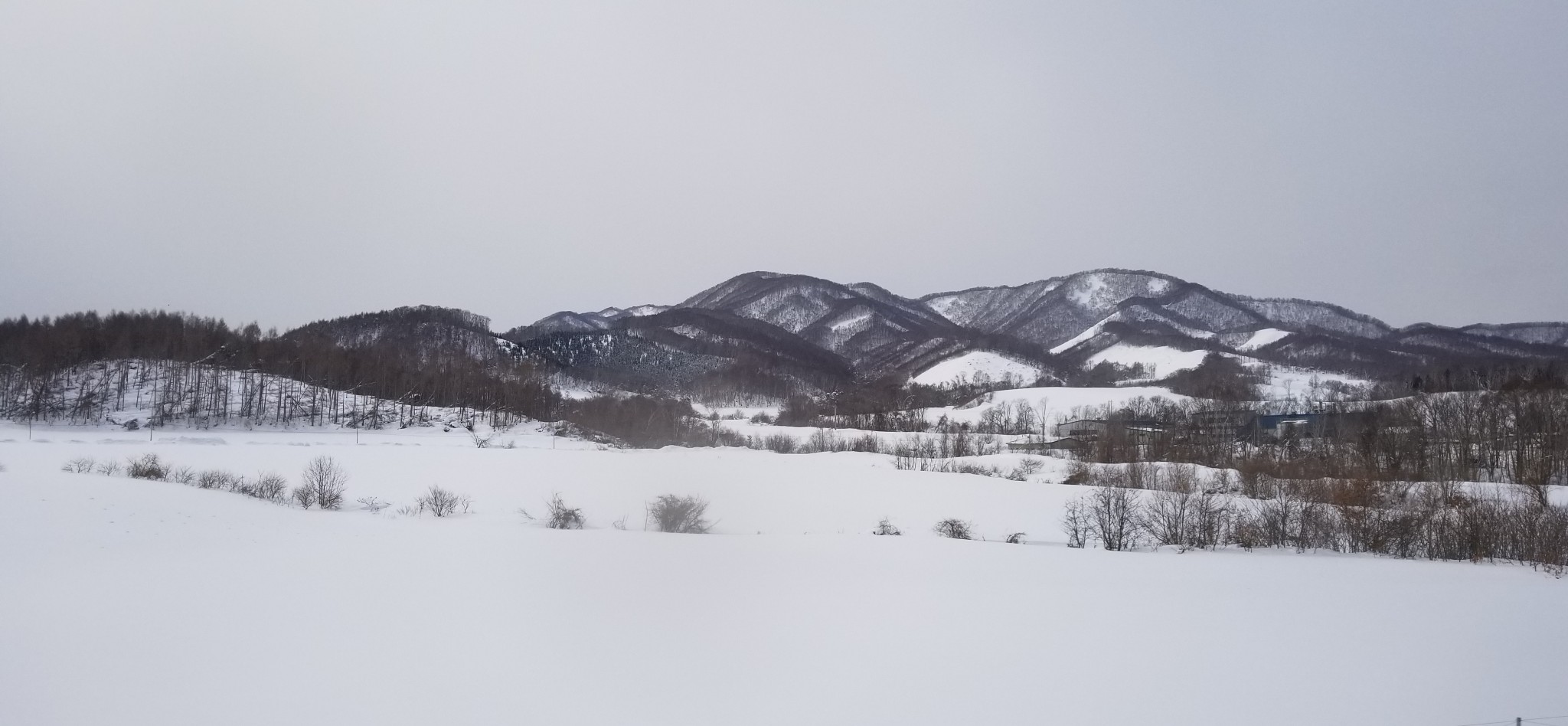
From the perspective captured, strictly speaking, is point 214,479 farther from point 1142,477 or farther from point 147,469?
point 1142,477

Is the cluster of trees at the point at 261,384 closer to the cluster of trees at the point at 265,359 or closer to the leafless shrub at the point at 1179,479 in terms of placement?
the cluster of trees at the point at 265,359

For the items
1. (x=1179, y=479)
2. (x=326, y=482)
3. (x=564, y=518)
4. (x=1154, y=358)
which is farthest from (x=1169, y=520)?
(x=1154, y=358)

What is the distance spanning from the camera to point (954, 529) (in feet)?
69.2

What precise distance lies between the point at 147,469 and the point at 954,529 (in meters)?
27.2

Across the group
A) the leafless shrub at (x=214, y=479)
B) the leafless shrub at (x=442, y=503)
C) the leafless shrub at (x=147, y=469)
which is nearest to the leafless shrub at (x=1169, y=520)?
the leafless shrub at (x=442, y=503)

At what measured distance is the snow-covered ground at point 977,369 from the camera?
146m

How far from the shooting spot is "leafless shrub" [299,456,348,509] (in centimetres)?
2192

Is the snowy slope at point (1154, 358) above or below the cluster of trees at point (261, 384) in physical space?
above

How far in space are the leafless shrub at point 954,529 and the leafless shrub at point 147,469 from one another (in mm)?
25525

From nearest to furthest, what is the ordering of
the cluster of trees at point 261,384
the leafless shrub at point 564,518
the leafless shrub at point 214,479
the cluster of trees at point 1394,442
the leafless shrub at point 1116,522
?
the leafless shrub at point 1116,522 → the leafless shrub at point 564,518 → the leafless shrub at point 214,479 → the cluster of trees at point 1394,442 → the cluster of trees at point 261,384

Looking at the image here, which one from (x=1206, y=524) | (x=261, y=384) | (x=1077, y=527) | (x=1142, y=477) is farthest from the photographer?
(x=261, y=384)

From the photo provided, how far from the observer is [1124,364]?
6275 inches

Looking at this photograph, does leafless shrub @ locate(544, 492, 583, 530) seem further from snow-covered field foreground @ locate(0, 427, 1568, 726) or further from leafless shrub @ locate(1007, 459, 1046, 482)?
leafless shrub @ locate(1007, 459, 1046, 482)

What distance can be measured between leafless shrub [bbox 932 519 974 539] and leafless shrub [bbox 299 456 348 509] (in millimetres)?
19114
